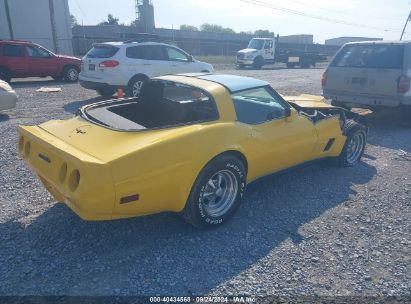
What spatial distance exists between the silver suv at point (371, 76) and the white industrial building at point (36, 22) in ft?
76.8

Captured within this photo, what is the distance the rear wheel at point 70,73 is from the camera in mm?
14195

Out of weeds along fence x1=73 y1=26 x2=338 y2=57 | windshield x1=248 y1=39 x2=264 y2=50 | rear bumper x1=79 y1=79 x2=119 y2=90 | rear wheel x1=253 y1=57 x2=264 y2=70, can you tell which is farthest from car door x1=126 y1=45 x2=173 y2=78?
weeds along fence x1=73 y1=26 x2=338 y2=57

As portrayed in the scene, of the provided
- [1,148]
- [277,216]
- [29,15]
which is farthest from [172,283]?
[29,15]

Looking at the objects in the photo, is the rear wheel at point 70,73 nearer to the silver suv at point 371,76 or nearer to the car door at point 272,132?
the silver suv at point 371,76

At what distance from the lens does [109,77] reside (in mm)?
9531

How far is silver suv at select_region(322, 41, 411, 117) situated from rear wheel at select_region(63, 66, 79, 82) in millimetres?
10353

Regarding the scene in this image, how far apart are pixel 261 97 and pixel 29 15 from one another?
94.5 feet

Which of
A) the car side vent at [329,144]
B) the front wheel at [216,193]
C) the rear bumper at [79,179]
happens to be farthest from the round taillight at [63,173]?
the car side vent at [329,144]

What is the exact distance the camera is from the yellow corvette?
8.98 ft

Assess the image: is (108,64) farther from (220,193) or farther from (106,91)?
(220,193)

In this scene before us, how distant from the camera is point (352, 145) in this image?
5410 mm

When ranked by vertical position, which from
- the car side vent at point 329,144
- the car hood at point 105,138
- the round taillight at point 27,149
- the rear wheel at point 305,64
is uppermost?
the car hood at point 105,138

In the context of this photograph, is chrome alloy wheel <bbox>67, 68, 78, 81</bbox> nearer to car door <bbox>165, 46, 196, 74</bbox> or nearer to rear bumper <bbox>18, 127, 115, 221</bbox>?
car door <bbox>165, 46, 196, 74</bbox>

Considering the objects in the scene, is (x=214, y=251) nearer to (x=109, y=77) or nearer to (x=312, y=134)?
(x=312, y=134)
